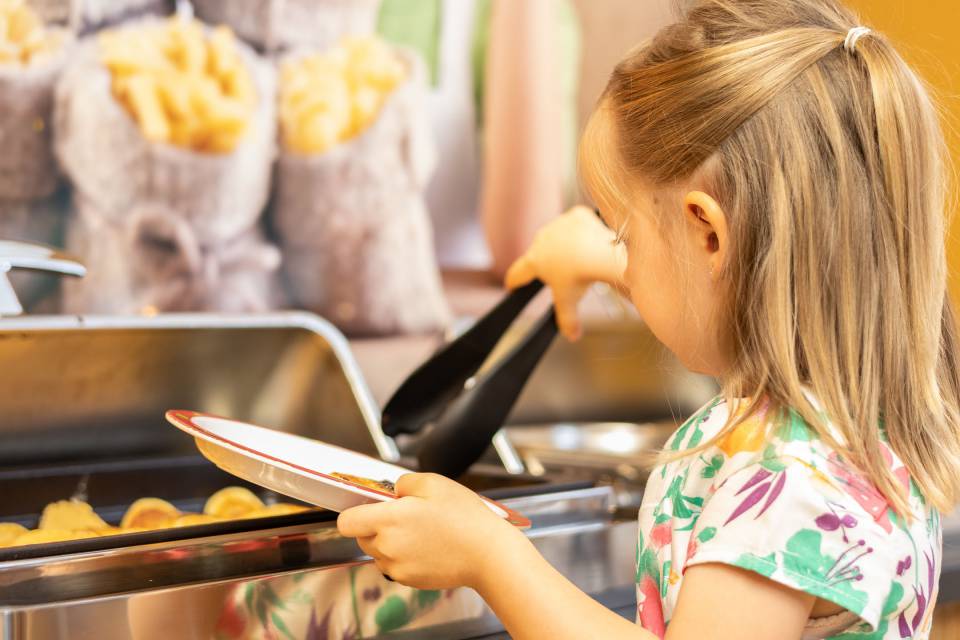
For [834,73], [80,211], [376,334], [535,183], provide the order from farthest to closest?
[535,183], [376,334], [80,211], [834,73]

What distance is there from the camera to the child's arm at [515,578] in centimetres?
51

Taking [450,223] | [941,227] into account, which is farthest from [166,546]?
[450,223]

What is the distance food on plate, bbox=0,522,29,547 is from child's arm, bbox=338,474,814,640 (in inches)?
11.1

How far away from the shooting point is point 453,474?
0.87 metres

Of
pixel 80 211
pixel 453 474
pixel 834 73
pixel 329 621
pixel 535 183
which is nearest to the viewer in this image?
pixel 834 73

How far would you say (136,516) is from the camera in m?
0.78

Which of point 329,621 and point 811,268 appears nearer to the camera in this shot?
point 811,268

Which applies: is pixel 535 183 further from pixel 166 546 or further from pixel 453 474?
pixel 166 546

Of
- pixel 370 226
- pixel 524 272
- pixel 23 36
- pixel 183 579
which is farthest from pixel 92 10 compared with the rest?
pixel 183 579

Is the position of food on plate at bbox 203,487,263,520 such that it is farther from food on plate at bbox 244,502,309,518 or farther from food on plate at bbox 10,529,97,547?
food on plate at bbox 10,529,97,547

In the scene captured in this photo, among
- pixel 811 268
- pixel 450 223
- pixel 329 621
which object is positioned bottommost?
pixel 329 621

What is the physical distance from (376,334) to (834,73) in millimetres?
722

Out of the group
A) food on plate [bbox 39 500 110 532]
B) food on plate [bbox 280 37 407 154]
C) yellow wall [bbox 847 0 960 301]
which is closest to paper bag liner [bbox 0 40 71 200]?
food on plate [bbox 280 37 407 154]

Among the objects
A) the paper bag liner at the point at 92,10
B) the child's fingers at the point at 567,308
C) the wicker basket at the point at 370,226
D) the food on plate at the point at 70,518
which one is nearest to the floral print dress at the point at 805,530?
the child's fingers at the point at 567,308
